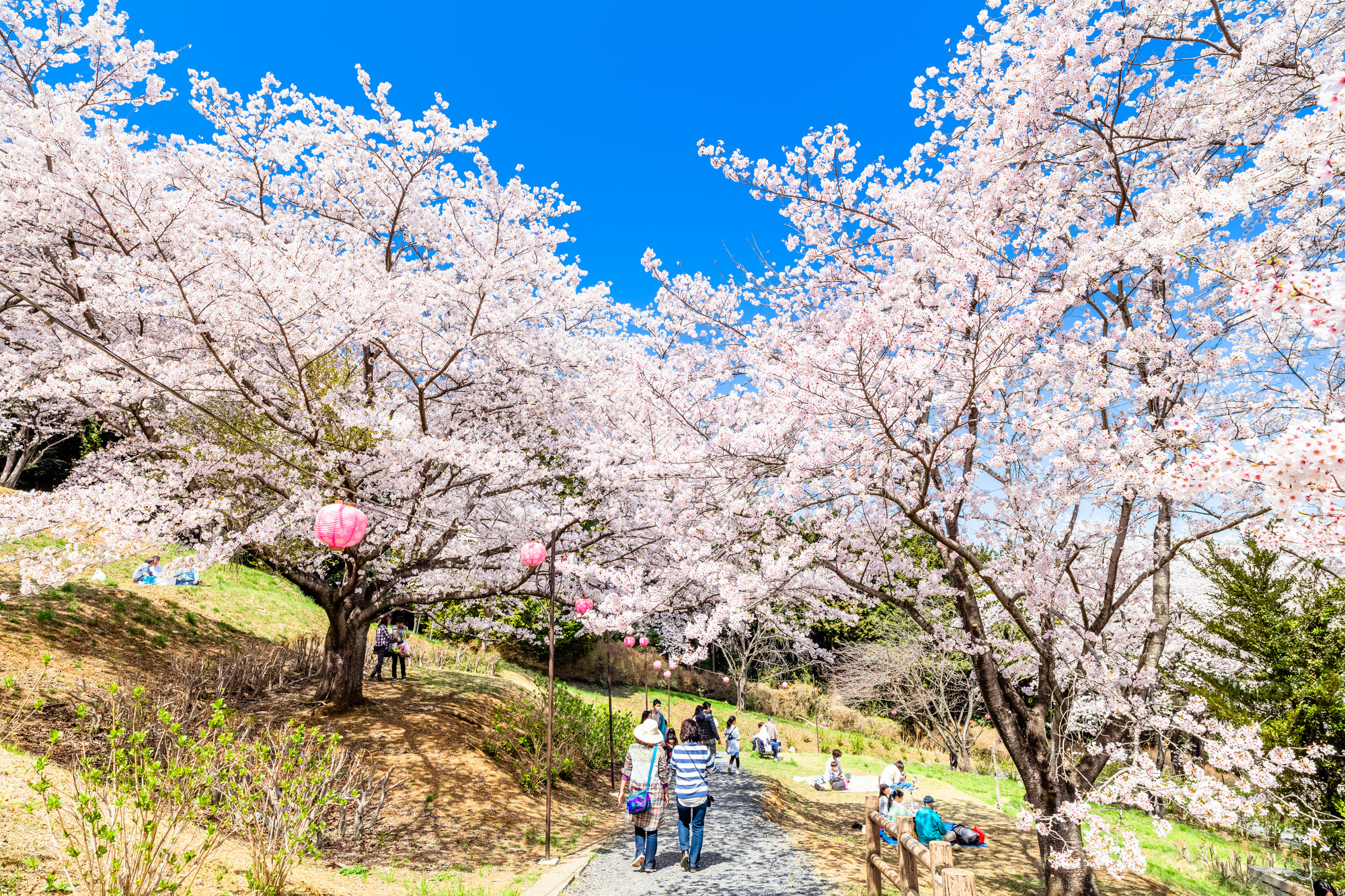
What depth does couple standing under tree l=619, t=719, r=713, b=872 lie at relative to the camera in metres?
6.94

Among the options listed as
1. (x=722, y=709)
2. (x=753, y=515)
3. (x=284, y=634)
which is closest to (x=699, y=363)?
(x=753, y=515)

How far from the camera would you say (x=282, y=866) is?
4730 mm

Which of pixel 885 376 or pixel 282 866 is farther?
pixel 885 376

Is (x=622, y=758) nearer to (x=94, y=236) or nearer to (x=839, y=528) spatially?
(x=839, y=528)

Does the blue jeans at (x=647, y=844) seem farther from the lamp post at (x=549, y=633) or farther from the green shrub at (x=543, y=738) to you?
the green shrub at (x=543, y=738)

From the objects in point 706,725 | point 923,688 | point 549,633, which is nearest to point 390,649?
point 706,725

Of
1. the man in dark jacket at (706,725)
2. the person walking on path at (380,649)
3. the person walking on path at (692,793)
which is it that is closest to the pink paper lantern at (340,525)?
the person walking on path at (692,793)

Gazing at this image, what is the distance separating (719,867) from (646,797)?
4.45ft

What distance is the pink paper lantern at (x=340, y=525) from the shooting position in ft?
17.3

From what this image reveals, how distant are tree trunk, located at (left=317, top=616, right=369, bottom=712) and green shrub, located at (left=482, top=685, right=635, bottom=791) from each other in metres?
2.52

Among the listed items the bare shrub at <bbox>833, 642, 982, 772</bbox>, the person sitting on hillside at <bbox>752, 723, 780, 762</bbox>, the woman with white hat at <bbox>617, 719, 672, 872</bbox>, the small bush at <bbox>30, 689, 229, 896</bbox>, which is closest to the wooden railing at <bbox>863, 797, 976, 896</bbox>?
the woman with white hat at <bbox>617, 719, 672, 872</bbox>

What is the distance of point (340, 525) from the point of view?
5.34 m

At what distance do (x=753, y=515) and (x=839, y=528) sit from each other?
109 centimetres

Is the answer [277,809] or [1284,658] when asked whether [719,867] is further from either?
[1284,658]
